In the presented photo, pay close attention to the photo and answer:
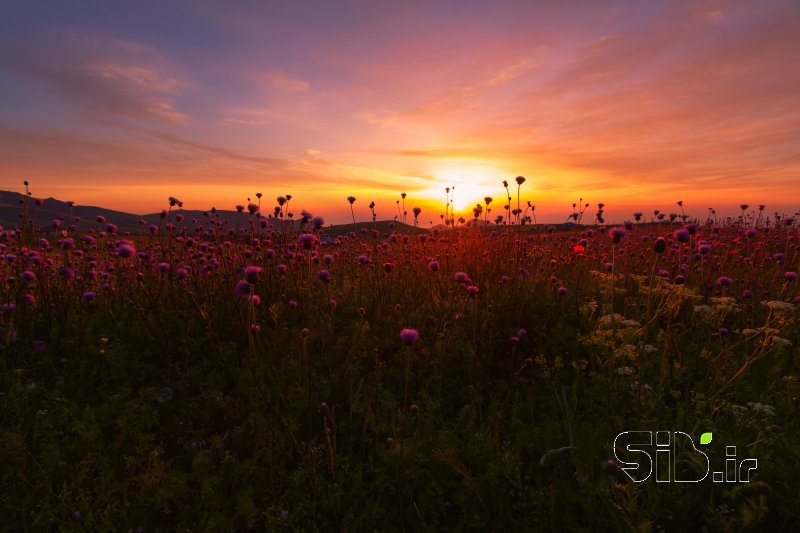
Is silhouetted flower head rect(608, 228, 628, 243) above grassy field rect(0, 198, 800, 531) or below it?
above

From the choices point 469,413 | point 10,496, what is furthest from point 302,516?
point 10,496

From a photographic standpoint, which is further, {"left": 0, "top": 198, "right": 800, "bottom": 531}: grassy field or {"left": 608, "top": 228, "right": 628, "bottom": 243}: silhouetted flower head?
{"left": 608, "top": 228, "right": 628, "bottom": 243}: silhouetted flower head

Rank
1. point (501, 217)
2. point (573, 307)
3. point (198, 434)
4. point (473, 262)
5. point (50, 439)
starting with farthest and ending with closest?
point (501, 217), point (473, 262), point (573, 307), point (198, 434), point (50, 439)

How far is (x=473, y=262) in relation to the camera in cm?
634

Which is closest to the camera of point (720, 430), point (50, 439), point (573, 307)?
point (720, 430)

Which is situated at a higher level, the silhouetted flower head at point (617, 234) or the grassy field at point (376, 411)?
the silhouetted flower head at point (617, 234)

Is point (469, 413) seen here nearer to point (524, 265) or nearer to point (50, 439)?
point (50, 439)

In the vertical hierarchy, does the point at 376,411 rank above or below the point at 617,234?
below

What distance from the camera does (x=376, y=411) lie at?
2.86 metres

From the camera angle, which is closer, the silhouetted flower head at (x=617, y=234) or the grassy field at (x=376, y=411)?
the grassy field at (x=376, y=411)

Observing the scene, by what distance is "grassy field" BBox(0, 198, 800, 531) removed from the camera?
2125mm

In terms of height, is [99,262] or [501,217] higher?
[501,217]

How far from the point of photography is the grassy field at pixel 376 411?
2.12 meters

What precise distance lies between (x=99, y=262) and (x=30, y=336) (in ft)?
9.81
